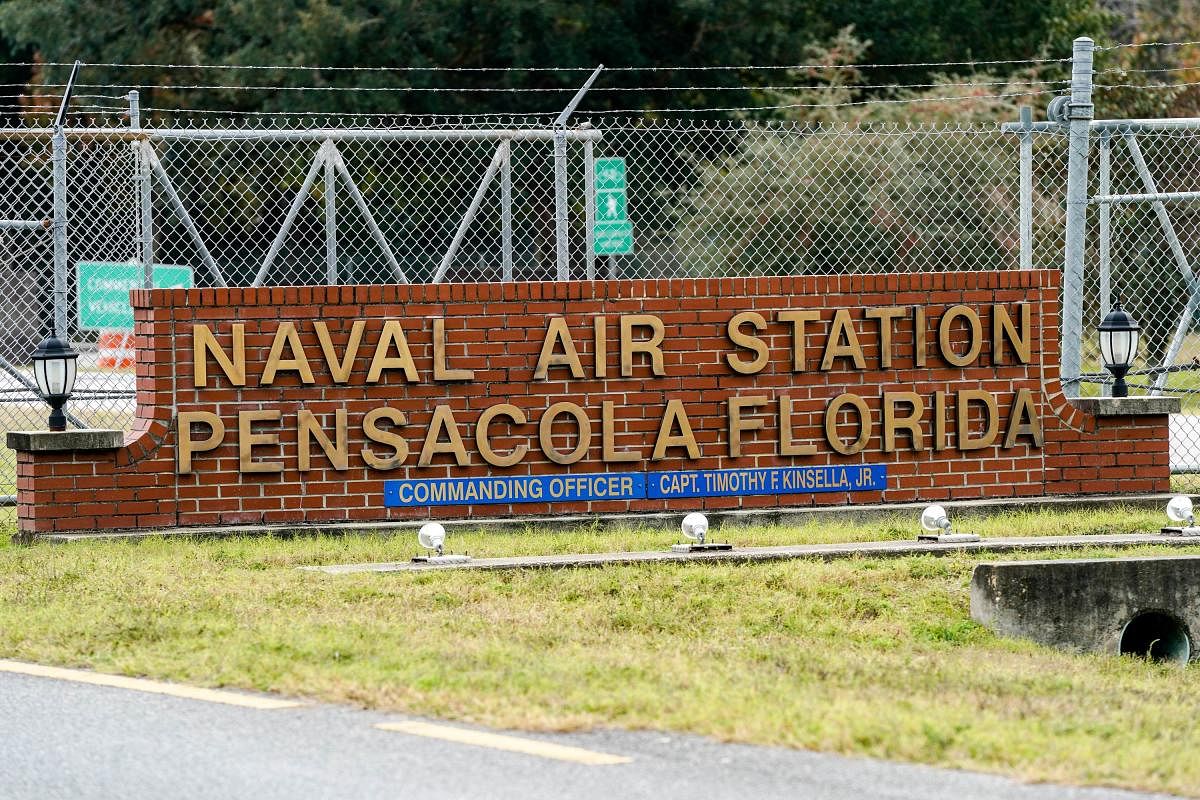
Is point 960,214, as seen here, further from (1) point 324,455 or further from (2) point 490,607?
(2) point 490,607

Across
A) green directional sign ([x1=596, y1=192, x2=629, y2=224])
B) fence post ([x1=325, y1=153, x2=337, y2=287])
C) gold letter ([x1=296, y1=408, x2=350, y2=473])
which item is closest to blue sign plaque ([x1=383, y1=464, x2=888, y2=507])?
gold letter ([x1=296, y1=408, x2=350, y2=473])

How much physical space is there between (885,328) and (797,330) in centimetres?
53

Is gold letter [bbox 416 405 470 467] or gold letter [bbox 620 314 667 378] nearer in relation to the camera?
gold letter [bbox 416 405 470 467]

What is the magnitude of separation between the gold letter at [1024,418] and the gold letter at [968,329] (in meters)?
0.39

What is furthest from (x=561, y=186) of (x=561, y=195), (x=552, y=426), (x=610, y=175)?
(x=552, y=426)

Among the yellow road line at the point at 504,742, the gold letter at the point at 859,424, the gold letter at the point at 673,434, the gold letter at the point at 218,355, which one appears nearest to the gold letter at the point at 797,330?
the gold letter at the point at 859,424

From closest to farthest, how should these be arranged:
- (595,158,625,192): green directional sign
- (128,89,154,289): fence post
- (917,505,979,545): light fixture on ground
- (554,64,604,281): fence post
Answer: (917,505,979,545): light fixture on ground → (128,89,154,289): fence post → (554,64,604,281): fence post → (595,158,625,192): green directional sign

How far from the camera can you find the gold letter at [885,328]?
10789 mm

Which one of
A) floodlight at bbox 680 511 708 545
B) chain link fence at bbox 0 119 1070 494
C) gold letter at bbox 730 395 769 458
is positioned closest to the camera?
floodlight at bbox 680 511 708 545

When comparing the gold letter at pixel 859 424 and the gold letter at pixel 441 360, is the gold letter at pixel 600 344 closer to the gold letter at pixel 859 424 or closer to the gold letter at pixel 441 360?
the gold letter at pixel 441 360

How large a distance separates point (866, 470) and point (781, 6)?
73.0ft

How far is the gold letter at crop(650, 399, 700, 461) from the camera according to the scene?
1055 cm

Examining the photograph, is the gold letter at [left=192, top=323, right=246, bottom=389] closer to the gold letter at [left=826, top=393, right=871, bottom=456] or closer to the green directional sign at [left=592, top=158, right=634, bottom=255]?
the green directional sign at [left=592, top=158, right=634, bottom=255]

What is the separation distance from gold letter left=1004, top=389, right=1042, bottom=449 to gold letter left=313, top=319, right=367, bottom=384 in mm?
3859
